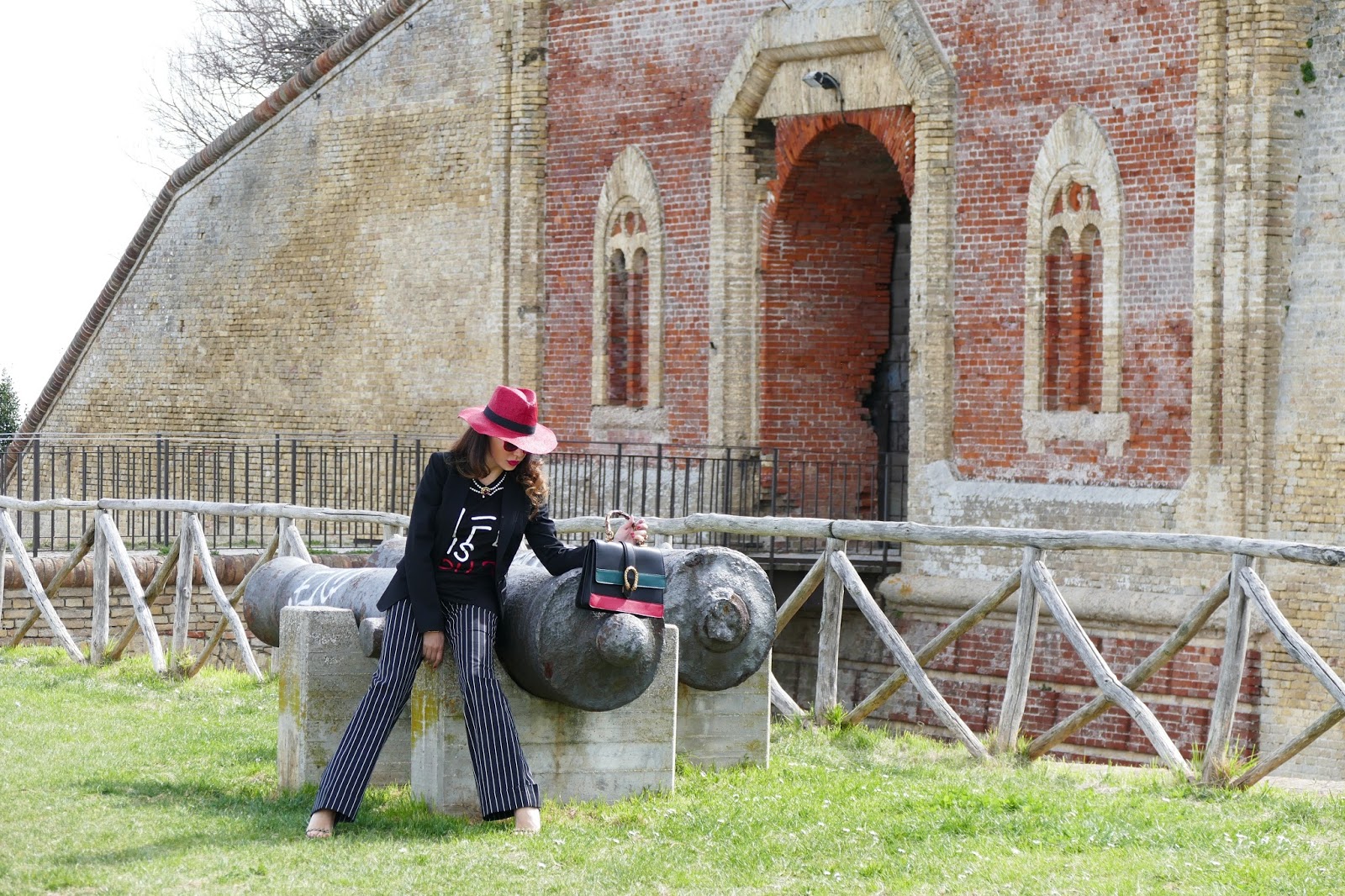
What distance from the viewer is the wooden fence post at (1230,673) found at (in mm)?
7953

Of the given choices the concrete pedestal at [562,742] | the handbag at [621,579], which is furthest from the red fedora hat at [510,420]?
the concrete pedestal at [562,742]

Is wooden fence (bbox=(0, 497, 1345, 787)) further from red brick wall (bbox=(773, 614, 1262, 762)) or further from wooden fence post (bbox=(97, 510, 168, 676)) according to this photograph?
red brick wall (bbox=(773, 614, 1262, 762))

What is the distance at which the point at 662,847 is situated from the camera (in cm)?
654

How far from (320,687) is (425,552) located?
0.93 m

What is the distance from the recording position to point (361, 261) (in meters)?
20.6

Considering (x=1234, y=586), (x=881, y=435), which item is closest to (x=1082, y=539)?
(x=1234, y=586)

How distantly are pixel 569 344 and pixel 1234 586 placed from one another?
455 inches

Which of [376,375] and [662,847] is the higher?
[376,375]

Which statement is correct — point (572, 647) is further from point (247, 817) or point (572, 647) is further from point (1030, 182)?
point (1030, 182)

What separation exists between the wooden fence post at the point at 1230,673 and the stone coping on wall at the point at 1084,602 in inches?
193

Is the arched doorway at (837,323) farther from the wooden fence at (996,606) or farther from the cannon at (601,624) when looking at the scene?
the cannon at (601,624)

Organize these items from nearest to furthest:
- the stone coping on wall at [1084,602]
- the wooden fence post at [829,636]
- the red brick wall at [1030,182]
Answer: the wooden fence post at [829,636]
the stone coping on wall at [1084,602]
the red brick wall at [1030,182]

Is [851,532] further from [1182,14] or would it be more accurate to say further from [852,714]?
[1182,14]

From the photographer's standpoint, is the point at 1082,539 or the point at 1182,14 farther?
the point at 1182,14
